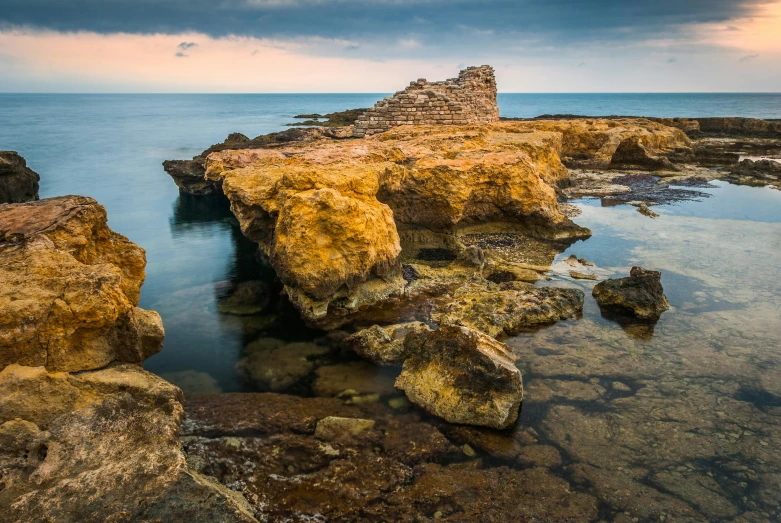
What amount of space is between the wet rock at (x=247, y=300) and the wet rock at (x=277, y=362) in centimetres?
161

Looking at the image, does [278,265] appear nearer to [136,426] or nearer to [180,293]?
[180,293]

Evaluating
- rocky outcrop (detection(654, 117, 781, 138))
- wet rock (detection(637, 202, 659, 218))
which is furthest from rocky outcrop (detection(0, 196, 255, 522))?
rocky outcrop (detection(654, 117, 781, 138))

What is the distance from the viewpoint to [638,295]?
10164 mm

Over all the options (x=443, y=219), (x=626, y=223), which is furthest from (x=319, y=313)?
(x=626, y=223)

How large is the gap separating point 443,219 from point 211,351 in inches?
286

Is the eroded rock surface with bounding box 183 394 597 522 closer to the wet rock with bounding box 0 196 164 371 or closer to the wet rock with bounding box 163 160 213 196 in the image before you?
the wet rock with bounding box 0 196 164 371

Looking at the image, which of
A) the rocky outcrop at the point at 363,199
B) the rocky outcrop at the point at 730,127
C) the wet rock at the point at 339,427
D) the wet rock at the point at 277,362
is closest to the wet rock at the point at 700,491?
the wet rock at the point at 339,427

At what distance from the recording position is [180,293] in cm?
1213

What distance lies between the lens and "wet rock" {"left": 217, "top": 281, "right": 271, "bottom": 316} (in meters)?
10.9

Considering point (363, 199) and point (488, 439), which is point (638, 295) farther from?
point (363, 199)

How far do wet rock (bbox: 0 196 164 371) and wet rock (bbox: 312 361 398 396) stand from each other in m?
2.49

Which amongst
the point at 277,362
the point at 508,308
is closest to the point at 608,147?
the point at 508,308

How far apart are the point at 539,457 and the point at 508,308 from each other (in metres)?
3.94

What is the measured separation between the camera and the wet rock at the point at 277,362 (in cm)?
803
